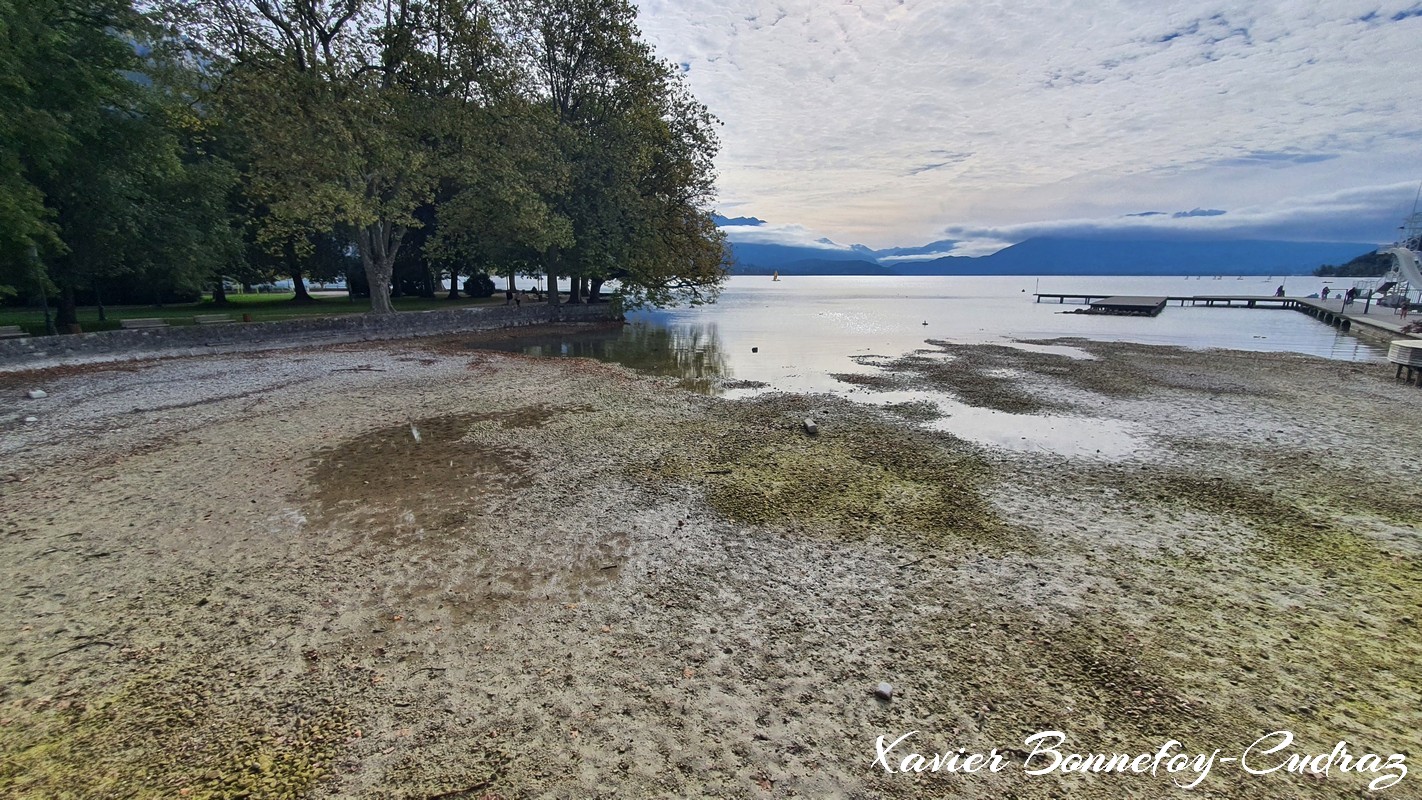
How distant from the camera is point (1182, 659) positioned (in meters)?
5.61

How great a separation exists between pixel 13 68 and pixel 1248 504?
1350 inches

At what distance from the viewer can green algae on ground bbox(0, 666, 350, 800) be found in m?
4.04

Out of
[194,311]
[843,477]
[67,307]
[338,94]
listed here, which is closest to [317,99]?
[338,94]

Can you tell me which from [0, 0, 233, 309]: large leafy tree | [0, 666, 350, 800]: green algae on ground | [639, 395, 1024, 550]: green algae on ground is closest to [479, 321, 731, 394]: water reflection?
[639, 395, 1024, 550]: green algae on ground

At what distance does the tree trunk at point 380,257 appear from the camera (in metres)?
31.2

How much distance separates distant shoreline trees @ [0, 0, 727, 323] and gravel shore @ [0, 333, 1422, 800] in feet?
49.5

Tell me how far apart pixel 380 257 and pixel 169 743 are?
107ft

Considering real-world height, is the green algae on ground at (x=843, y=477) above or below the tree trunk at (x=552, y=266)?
below

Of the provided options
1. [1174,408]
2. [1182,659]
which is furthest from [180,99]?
[1174,408]

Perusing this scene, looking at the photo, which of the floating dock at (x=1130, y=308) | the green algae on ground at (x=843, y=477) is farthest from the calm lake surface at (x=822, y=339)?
the green algae on ground at (x=843, y=477)

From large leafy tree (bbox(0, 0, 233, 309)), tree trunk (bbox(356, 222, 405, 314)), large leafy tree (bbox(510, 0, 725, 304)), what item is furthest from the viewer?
large leafy tree (bbox(510, 0, 725, 304))

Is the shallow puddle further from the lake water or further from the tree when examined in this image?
the tree

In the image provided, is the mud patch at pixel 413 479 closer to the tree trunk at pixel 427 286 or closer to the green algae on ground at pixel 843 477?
the green algae on ground at pixel 843 477

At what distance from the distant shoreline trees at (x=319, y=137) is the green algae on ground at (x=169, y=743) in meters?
23.0
